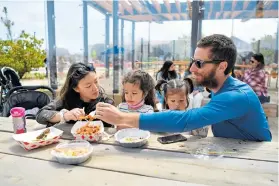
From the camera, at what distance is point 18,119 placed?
161 cm

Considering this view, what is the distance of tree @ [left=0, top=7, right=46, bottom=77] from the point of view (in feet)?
18.6

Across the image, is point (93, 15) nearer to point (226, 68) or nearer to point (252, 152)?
point (226, 68)

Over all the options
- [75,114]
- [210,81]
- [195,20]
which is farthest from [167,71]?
[75,114]

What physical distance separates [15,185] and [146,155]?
2.16 ft

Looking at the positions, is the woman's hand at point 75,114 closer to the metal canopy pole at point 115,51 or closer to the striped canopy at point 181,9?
the metal canopy pole at point 115,51

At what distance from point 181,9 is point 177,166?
453 centimetres

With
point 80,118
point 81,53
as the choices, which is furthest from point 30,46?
point 80,118

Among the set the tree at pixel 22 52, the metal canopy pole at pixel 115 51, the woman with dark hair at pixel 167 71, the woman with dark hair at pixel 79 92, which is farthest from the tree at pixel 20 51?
the woman with dark hair at pixel 79 92

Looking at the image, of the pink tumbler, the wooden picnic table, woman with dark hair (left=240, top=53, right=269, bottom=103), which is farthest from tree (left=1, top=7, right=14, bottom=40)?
woman with dark hair (left=240, top=53, right=269, bottom=103)

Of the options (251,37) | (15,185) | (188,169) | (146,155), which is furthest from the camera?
(251,37)

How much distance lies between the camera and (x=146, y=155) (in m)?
1.35

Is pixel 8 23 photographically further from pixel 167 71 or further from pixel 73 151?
pixel 73 151

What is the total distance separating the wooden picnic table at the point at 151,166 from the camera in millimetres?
1087

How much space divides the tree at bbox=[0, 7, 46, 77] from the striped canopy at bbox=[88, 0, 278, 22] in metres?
1.74
